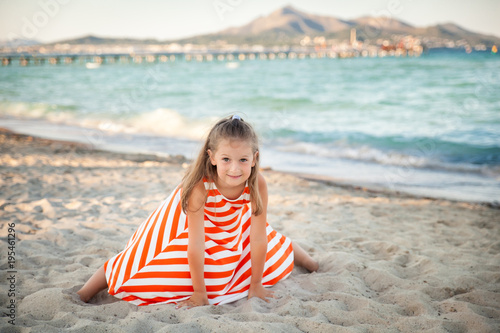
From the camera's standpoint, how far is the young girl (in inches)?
90.2

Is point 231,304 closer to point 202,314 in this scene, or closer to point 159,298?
point 202,314

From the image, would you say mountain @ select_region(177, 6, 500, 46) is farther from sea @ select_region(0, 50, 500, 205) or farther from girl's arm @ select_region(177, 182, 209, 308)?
girl's arm @ select_region(177, 182, 209, 308)

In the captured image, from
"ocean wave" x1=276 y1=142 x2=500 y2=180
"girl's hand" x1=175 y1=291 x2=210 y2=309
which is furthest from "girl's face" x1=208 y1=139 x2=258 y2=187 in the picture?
"ocean wave" x1=276 y1=142 x2=500 y2=180

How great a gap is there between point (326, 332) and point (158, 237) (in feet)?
3.92

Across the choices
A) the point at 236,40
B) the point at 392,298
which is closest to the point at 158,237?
the point at 392,298

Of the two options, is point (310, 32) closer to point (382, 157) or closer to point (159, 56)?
point (159, 56)

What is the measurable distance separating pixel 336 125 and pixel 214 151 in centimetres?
930

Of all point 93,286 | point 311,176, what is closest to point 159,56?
point 311,176

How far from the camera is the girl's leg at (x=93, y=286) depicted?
2.49 meters

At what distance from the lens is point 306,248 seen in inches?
135

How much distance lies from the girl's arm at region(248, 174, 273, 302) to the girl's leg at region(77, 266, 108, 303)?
1.01 meters

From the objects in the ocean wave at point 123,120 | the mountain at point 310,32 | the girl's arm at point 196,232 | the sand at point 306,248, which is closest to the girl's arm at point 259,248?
the sand at point 306,248

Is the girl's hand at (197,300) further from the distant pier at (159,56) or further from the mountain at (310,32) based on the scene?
the distant pier at (159,56)

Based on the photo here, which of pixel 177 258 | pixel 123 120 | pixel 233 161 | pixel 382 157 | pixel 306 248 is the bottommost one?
pixel 306 248
